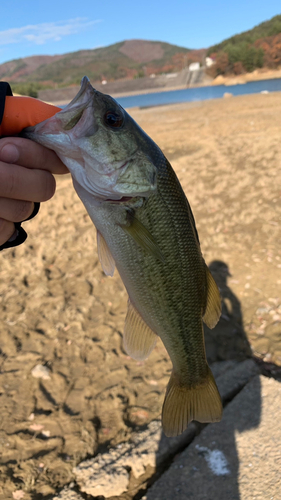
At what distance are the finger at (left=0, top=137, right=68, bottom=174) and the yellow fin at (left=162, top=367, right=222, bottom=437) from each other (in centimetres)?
151

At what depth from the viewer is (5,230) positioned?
70.7 inches

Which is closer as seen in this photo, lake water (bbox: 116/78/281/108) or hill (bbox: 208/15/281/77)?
lake water (bbox: 116/78/281/108)

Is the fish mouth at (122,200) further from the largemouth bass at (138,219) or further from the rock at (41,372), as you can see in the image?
the rock at (41,372)

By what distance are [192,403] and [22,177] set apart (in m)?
1.67

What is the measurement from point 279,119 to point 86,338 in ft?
41.3

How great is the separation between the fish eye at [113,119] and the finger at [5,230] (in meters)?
0.74

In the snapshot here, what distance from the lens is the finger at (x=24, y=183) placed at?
1.56 meters

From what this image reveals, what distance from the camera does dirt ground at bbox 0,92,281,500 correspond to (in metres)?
3.13

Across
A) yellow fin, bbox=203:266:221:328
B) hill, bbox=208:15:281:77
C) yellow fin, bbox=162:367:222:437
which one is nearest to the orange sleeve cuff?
yellow fin, bbox=203:266:221:328

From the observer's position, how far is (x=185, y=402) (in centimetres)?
211

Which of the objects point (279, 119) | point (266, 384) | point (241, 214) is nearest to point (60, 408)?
point (266, 384)

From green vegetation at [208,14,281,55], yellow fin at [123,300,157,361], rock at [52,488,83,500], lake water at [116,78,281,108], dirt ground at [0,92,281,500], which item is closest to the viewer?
yellow fin at [123,300,157,361]

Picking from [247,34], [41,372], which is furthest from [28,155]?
[247,34]

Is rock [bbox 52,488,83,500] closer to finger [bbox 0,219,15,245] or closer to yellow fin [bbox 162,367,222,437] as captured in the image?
yellow fin [bbox 162,367,222,437]
